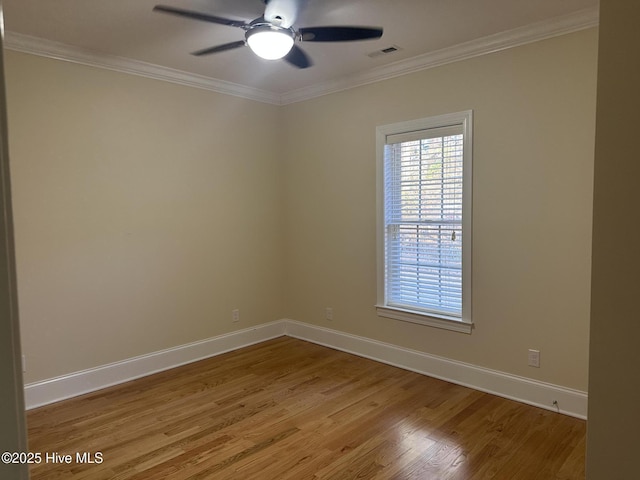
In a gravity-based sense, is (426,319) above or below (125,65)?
below

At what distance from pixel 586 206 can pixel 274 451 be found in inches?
101

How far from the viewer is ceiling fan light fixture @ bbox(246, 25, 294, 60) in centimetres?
259

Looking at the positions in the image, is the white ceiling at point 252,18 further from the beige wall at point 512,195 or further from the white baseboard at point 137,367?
the white baseboard at point 137,367

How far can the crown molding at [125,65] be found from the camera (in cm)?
314

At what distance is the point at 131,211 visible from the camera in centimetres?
378

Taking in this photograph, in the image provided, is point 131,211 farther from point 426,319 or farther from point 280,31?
point 426,319

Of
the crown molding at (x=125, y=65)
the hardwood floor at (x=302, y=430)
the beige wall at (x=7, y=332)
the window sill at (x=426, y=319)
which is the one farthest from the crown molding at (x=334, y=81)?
the beige wall at (x=7, y=332)

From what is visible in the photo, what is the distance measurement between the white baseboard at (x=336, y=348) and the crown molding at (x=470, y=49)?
247 cm

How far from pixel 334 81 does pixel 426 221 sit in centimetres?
168

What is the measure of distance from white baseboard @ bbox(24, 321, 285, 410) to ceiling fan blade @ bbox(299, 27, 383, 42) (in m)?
3.00

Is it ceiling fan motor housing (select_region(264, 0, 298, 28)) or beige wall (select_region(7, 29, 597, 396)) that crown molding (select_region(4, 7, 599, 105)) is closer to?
beige wall (select_region(7, 29, 597, 396))

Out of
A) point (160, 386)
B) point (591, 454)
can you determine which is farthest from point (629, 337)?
point (160, 386)

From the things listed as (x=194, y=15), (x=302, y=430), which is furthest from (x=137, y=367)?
(x=194, y=15)

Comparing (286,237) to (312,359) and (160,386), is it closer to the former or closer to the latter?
(312,359)
